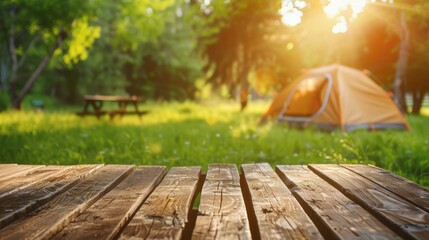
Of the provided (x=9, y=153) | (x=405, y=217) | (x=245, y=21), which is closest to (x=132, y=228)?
(x=405, y=217)

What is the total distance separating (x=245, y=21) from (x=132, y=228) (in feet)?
56.3

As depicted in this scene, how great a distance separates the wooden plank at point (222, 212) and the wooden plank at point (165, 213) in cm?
7

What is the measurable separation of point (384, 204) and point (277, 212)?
553 millimetres

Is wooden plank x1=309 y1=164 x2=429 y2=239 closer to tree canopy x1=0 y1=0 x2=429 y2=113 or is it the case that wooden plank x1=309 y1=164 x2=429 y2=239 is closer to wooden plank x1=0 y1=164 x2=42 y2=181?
wooden plank x1=0 y1=164 x2=42 y2=181

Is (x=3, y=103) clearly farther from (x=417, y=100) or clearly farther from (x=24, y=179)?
(x=417, y=100)

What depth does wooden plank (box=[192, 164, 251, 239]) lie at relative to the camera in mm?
1354

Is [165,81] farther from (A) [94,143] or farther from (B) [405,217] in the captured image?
(B) [405,217]

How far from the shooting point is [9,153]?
17.7ft

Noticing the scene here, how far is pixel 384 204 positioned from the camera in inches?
69.1

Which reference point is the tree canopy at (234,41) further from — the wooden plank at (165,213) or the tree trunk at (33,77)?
the wooden plank at (165,213)

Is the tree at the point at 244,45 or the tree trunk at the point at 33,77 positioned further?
the tree at the point at 244,45

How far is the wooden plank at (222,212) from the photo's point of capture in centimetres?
135

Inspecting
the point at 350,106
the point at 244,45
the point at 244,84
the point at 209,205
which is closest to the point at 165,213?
the point at 209,205

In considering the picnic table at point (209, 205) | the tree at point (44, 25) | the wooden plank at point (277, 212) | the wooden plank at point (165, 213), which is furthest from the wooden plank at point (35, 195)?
the tree at point (44, 25)
